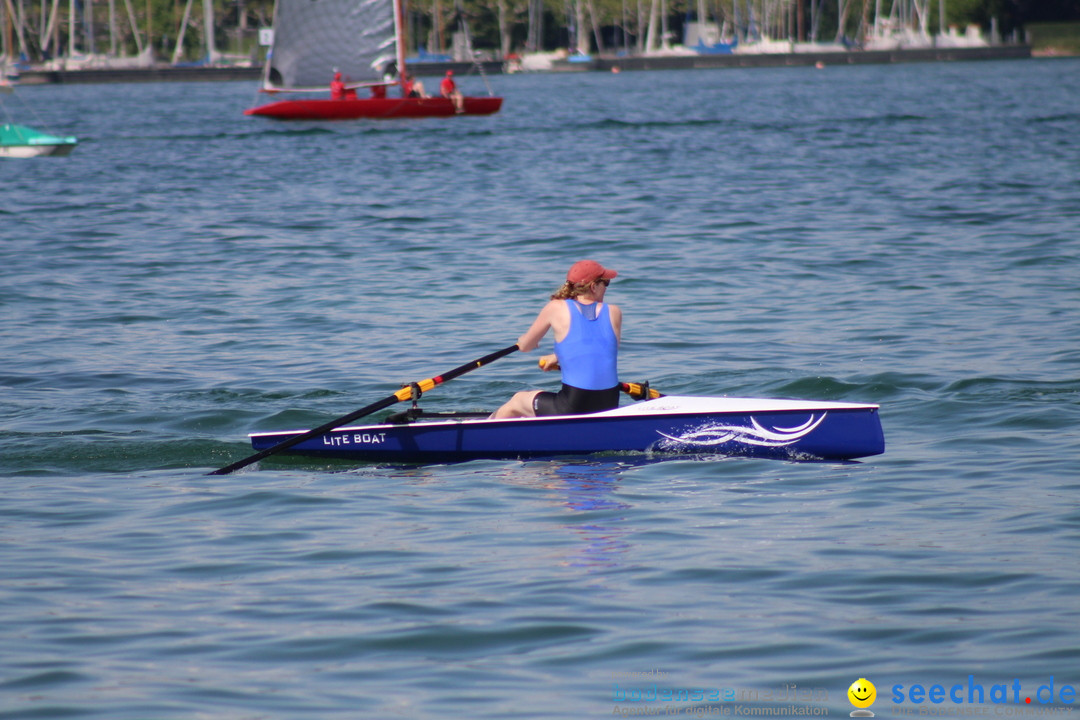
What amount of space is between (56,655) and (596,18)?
11313 centimetres

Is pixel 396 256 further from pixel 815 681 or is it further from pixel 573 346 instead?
pixel 815 681

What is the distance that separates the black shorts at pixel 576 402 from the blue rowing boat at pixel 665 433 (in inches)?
4.5

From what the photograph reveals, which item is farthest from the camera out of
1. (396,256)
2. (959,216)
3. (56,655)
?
(959,216)

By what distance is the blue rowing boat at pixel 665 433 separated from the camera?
30.3ft

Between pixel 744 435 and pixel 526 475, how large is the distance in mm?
1558

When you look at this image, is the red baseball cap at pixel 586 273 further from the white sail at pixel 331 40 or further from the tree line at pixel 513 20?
the tree line at pixel 513 20

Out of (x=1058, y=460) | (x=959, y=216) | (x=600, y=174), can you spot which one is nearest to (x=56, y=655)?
(x=1058, y=460)

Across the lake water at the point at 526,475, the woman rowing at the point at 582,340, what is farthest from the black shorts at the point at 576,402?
the lake water at the point at 526,475

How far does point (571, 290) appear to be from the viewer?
362 inches

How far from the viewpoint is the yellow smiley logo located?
557 centimetres

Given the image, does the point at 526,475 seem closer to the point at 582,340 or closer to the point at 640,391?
the point at 582,340

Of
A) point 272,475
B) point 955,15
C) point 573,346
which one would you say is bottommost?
point 272,475

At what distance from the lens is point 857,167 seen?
98.4 ft

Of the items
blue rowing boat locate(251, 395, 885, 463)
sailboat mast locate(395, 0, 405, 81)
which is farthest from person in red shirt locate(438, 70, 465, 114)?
blue rowing boat locate(251, 395, 885, 463)
